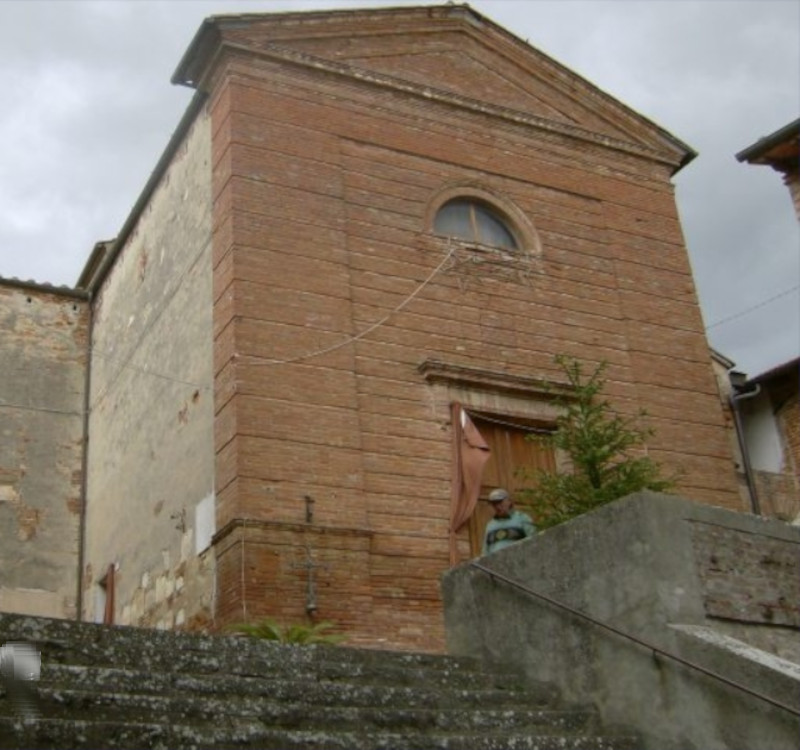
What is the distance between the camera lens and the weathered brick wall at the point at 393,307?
13336 mm

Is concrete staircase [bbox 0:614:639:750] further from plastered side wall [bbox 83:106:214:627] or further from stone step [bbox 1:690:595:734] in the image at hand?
plastered side wall [bbox 83:106:214:627]

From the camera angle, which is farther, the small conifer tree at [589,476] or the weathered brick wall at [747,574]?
the small conifer tree at [589,476]

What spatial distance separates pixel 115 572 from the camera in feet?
55.0

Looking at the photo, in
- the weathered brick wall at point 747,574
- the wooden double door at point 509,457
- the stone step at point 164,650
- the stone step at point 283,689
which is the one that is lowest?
the stone step at point 283,689

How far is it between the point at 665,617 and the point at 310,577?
262 inches

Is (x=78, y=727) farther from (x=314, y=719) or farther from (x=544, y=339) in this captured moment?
(x=544, y=339)

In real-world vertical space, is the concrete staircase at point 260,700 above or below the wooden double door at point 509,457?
below

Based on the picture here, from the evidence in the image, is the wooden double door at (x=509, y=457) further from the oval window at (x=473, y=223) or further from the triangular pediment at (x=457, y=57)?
the triangular pediment at (x=457, y=57)

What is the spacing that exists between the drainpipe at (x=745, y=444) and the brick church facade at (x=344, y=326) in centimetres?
196

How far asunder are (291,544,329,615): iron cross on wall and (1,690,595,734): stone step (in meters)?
5.95

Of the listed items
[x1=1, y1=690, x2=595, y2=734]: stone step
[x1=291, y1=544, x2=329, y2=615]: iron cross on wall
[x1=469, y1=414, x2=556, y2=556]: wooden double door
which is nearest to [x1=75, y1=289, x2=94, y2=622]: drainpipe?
[x1=291, y1=544, x2=329, y2=615]: iron cross on wall

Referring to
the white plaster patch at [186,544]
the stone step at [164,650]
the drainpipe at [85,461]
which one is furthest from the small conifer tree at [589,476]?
the drainpipe at [85,461]

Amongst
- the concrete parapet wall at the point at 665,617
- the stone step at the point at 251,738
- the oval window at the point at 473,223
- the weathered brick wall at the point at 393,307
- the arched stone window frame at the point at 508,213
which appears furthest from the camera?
the arched stone window frame at the point at 508,213

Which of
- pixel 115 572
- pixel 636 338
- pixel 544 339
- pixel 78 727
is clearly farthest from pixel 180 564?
pixel 78 727
